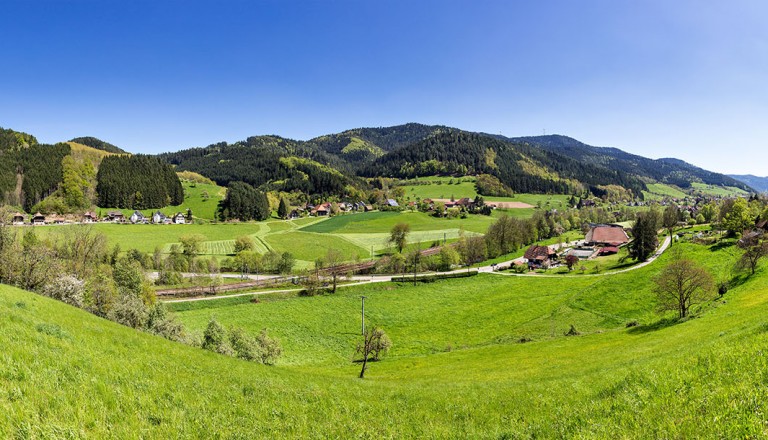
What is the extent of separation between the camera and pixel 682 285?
4609 centimetres

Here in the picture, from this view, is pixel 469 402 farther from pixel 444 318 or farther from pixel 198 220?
pixel 198 220

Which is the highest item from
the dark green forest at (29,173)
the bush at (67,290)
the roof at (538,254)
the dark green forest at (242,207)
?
the dark green forest at (29,173)

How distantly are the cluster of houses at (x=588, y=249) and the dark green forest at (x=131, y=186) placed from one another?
623ft

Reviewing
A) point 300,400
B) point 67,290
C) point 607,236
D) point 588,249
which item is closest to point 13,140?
point 67,290

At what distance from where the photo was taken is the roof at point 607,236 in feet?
437

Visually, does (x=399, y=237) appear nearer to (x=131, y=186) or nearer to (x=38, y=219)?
(x=38, y=219)

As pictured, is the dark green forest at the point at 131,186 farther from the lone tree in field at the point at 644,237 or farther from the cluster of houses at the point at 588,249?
the lone tree in field at the point at 644,237

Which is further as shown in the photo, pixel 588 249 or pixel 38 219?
pixel 38 219

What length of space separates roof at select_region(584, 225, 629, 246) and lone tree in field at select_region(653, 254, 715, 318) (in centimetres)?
9462

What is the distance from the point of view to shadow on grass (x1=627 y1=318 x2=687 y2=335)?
42312 mm

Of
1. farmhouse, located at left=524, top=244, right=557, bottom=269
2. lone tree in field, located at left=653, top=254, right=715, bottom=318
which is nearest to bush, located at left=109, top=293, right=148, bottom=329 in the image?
lone tree in field, located at left=653, top=254, right=715, bottom=318

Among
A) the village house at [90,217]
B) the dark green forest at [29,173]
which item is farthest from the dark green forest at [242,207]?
the dark green forest at [29,173]

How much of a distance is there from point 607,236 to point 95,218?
225m

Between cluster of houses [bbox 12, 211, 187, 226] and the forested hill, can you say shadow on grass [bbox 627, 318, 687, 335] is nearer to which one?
cluster of houses [bbox 12, 211, 187, 226]
